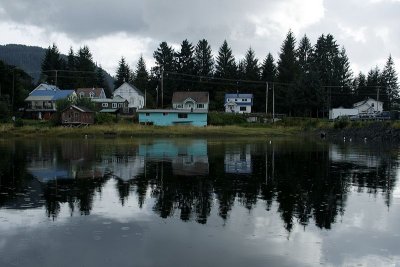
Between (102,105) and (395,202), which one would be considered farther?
(102,105)

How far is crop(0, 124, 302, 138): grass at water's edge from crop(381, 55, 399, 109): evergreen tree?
168ft

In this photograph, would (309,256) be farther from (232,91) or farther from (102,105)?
(232,91)

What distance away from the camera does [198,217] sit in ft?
45.8

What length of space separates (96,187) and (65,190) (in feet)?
4.79

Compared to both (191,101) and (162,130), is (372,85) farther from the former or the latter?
(162,130)

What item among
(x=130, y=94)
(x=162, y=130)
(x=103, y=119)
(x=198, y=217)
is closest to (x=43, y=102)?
(x=130, y=94)

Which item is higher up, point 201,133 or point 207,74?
point 207,74

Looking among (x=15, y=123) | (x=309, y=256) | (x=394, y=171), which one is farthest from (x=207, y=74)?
(x=309, y=256)

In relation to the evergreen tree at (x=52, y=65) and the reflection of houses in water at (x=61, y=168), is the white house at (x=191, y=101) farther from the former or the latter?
the reflection of houses in water at (x=61, y=168)

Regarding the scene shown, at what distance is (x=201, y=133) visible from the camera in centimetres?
6731

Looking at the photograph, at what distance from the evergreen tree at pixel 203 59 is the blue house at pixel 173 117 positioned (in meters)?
31.5

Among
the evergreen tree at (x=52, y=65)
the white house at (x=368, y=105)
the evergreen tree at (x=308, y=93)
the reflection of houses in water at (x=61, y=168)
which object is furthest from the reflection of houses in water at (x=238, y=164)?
the evergreen tree at (x=52, y=65)

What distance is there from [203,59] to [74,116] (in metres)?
47.7

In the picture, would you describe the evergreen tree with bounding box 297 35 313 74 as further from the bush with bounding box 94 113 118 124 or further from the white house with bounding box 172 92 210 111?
the bush with bounding box 94 113 118 124
